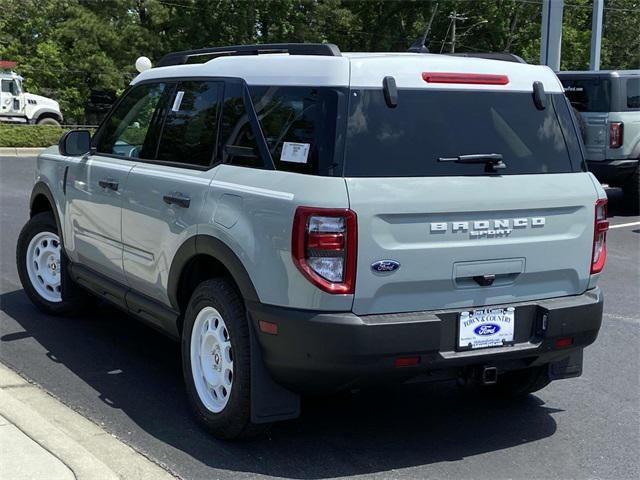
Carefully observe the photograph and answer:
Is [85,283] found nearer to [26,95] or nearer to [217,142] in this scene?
[217,142]

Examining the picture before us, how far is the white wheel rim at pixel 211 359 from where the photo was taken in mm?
4227

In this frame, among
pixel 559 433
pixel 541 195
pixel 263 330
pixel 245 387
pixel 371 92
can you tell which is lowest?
pixel 559 433

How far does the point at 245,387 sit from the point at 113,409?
44.9 inches

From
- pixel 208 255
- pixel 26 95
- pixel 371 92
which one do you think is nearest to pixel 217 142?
pixel 208 255

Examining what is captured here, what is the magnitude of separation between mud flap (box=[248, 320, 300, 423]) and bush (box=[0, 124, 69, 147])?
21.9 metres

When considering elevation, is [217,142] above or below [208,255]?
above

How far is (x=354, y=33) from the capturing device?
45312 mm

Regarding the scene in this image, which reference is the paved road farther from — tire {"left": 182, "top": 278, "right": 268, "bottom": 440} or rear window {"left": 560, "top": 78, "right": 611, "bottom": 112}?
rear window {"left": 560, "top": 78, "right": 611, "bottom": 112}

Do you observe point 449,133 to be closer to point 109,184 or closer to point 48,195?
point 109,184

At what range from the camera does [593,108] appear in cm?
1302

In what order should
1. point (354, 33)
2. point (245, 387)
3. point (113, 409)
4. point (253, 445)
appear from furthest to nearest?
point (354, 33)
point (113, 409)
point (253, 445)
point (245, 387)

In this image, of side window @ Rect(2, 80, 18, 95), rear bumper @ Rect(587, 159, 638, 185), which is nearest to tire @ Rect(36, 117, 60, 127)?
side window @ Rect(2, 80, 18, 95)

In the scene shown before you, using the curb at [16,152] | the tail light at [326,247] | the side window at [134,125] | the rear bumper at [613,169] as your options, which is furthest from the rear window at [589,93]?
the curb at [16,152]

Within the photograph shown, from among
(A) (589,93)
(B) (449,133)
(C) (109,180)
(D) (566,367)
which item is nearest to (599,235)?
(D) (566,367)
